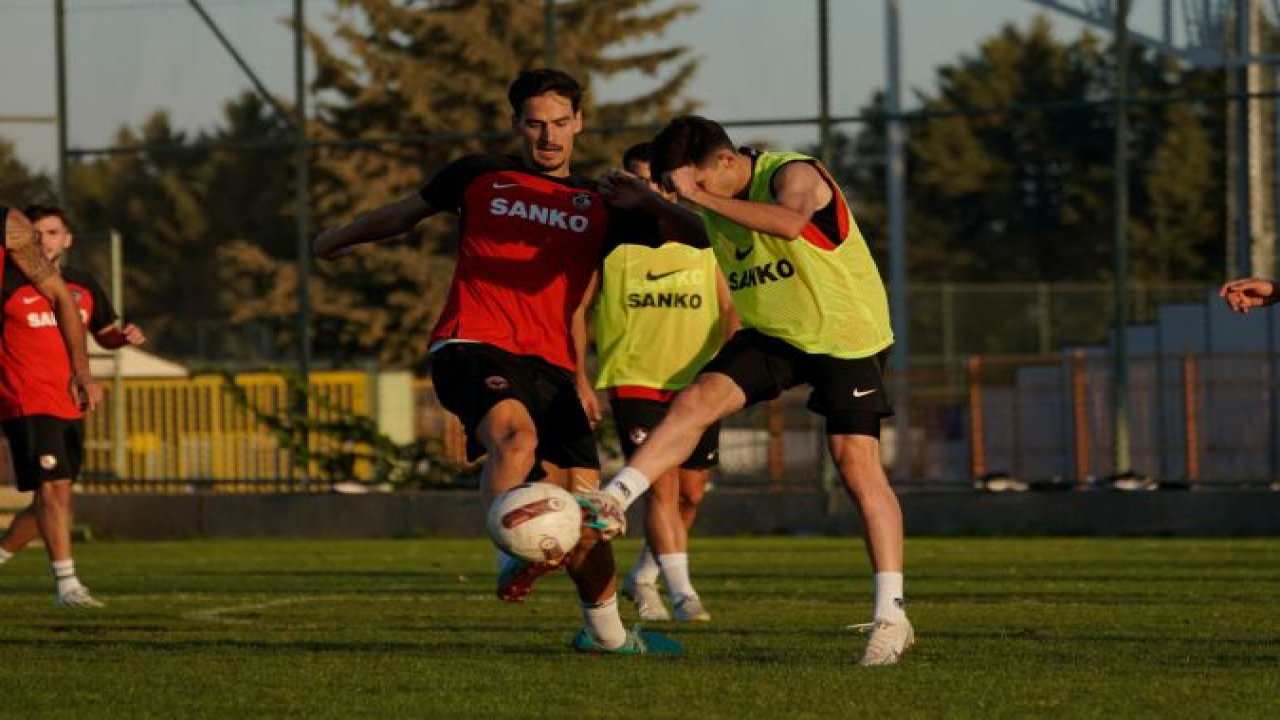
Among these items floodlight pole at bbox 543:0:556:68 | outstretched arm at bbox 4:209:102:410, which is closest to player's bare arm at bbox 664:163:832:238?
outstretched arm at bbox 4:209:102:410

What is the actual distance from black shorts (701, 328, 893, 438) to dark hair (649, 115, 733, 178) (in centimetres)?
73

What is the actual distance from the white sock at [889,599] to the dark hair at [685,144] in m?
1.54

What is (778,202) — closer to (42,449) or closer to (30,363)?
(42,449)

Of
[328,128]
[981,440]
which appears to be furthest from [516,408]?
[328,128]

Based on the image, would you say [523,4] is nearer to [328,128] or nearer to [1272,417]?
[328,128]

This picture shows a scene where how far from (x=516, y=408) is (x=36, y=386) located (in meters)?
5.27

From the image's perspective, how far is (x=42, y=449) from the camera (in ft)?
44.4

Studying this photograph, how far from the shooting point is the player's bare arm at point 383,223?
9.58 meters

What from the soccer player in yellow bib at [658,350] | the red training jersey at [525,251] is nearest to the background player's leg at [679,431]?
the red training jersey at [525,251]

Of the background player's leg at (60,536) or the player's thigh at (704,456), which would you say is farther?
the background player's leg at (60,536)

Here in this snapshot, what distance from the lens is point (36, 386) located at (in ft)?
45.0

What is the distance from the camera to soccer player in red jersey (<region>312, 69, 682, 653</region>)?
934 cm

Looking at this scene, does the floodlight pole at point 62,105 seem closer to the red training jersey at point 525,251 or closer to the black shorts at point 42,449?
the black shorts at point 42,449

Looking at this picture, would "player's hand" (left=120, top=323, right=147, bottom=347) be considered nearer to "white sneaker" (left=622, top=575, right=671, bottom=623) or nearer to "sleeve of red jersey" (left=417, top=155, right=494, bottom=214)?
"white sneaker" (left=622, top=575, right=671, bottom=623)
